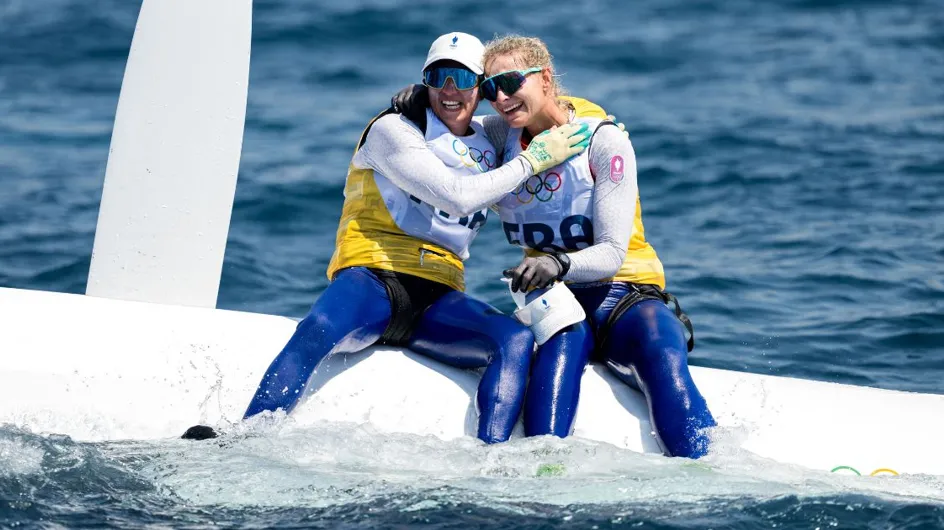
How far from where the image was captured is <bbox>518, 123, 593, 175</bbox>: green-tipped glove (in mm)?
4637

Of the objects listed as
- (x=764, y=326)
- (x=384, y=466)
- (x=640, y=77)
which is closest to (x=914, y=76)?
(x=640, y=77)

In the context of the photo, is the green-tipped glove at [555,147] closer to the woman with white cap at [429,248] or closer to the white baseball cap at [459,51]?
the woman with white cap at [429,248]

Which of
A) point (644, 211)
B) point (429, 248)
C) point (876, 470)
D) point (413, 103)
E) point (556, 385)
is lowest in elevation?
point (876, 470)

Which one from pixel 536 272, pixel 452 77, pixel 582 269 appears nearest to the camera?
pixel 536 272

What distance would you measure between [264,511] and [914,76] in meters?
9.84

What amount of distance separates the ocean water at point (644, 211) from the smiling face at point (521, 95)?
48.3 inches

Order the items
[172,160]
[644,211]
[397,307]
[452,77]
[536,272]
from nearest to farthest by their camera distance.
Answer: [536,272] < [452,77] < [397,307] < [172,160] < [644,211]

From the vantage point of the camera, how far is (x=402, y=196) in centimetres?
482

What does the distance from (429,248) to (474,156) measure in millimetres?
392

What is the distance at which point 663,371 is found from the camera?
Answer: 14.9 feet

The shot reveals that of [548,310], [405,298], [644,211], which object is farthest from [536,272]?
[644,211]

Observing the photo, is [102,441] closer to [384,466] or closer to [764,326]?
[384,466]

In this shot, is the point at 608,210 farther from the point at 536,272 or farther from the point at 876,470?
the point at 876,470

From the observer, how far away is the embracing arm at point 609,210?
4.61m
